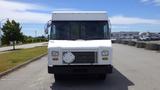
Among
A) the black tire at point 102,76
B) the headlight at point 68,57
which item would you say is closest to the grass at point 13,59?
the black tire at point 102,76

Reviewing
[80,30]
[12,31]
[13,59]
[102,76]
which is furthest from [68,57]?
[12,31]

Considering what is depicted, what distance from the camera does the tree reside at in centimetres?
7744

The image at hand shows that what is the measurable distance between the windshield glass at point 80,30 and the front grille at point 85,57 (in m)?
1.26

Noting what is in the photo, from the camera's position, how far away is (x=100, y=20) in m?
15.8

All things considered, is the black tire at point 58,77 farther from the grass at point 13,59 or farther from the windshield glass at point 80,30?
the grass at point 13,59

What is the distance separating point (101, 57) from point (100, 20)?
76.6 inches

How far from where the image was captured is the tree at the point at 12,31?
7744cm

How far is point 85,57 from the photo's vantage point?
47.4 feet

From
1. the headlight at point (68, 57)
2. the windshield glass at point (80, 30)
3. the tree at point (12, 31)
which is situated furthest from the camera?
the tree at point (12, 31)

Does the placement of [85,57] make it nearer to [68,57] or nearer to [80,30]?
[68,57]

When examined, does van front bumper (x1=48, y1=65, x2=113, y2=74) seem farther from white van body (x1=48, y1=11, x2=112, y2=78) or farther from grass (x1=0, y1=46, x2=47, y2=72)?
grass (x1=0, y1=46, x2=47, y2=72)

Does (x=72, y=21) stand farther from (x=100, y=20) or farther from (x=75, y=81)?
(x=75, y=81)

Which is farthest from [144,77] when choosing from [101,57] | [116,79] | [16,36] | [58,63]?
[16,36]

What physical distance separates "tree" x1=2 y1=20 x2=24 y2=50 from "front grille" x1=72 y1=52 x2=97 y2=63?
63960 mm
